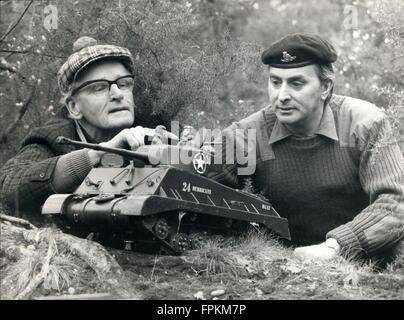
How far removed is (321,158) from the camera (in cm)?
657

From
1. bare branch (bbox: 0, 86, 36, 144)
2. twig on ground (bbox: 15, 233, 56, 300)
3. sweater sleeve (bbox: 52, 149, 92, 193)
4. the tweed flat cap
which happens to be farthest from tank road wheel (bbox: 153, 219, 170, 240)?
bare branch (bbox: 0, 86, 36, 144)

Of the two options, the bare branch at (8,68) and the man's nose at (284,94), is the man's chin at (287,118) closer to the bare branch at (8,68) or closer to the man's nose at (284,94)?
the man's nose at (284,94)

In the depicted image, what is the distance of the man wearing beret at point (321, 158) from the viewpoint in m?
6.02

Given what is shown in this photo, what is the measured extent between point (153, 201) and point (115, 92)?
2.04 meters

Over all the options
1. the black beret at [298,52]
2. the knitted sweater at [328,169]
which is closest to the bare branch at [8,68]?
the knitted sweater at [328,169]

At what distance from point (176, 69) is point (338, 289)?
3.52m

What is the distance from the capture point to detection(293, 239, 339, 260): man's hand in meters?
5.59

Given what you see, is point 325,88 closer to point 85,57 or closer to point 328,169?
point 328,169

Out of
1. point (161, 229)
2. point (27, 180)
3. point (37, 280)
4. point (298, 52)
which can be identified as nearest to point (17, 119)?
point (27, 180)

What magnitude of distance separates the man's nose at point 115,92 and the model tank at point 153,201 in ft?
3.26

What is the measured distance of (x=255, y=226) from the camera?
5.86 metres

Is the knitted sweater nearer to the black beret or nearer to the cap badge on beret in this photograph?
the black beret

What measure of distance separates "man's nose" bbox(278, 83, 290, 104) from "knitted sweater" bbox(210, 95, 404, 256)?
47 centimetres

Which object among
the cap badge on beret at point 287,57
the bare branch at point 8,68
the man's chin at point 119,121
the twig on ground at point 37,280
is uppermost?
the cap badge on beret at point 287,57
